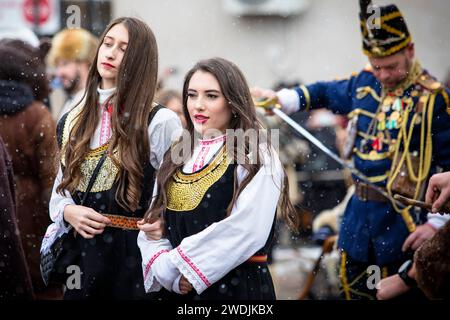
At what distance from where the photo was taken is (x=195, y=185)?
127 inches

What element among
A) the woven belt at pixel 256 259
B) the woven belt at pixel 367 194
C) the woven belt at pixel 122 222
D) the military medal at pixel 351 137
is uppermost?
the military medal at pixel 351 137

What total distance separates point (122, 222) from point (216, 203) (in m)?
0.44

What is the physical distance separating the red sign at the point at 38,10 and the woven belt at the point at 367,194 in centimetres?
639

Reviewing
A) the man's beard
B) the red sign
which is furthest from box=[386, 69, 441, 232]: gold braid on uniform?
the red sign

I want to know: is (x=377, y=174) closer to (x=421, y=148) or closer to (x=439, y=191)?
(x=421, y=148)

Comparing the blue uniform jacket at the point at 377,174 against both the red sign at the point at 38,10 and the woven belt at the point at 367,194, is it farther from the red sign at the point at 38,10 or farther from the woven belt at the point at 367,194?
the red sign at the point at 38,10

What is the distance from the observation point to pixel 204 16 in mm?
11430

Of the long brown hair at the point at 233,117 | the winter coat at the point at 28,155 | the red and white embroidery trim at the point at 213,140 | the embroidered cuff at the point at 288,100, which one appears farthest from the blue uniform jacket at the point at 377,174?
the winter coat at the point at 28,155

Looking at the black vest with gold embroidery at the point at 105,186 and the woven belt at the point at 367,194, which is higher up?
the black vest with gold embroidery at the point at 105,186

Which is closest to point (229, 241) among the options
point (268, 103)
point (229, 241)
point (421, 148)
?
point (229, 241)

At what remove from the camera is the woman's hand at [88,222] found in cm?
335

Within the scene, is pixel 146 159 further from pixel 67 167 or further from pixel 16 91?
pixel 16 91

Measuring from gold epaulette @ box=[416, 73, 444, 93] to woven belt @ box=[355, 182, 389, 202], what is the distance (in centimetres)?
56

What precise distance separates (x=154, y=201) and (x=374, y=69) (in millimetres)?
1494
